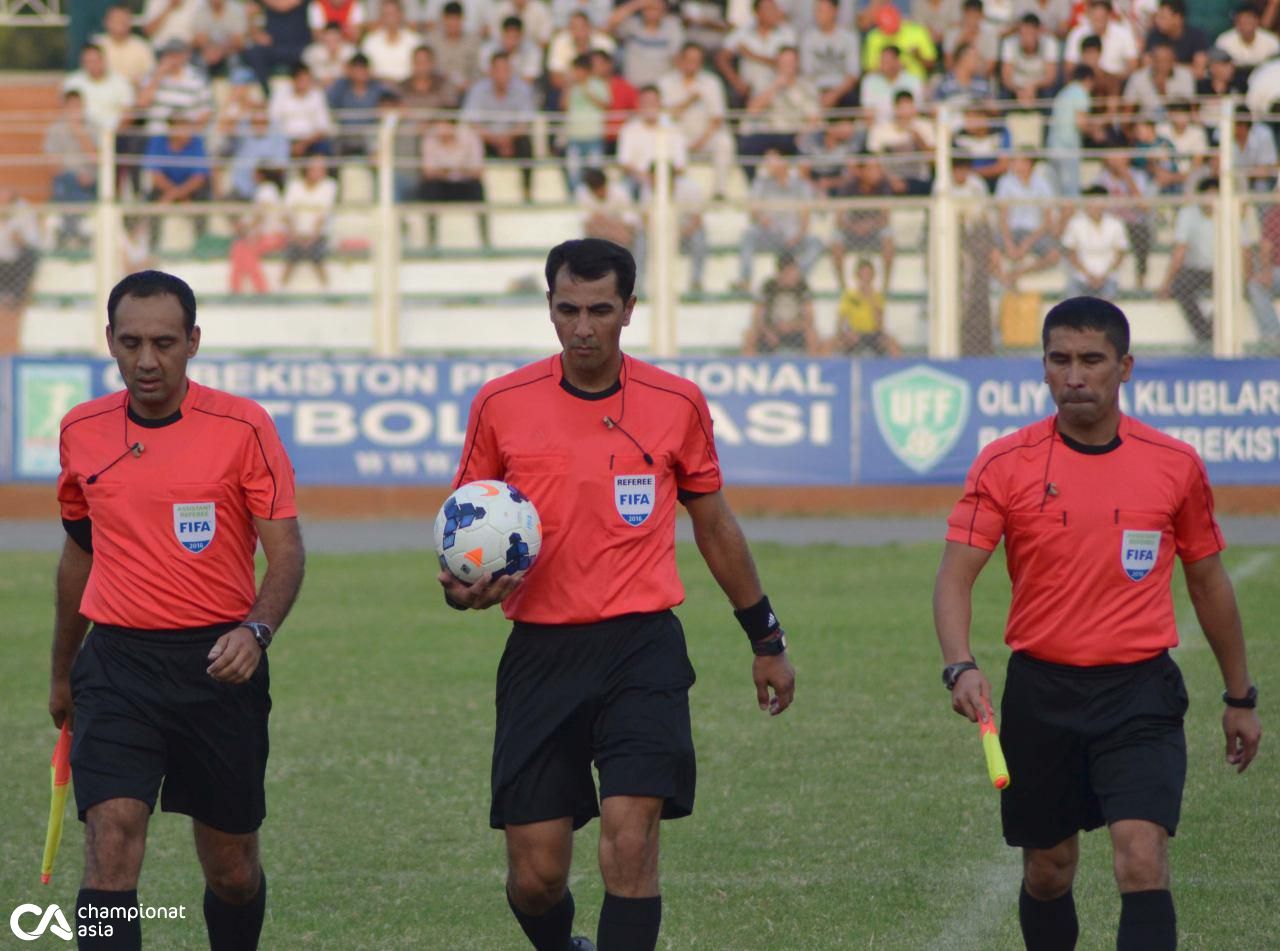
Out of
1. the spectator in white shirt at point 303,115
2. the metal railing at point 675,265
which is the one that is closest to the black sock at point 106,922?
the metal railing at point 675,265

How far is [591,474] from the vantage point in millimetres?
5766

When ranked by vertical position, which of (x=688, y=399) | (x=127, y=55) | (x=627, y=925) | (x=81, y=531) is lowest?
(x=627, y=925)

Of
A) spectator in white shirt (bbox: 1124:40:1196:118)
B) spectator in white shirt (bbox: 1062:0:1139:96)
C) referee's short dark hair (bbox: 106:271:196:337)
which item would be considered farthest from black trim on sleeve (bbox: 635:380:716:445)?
spectator in white shirt (bbox: 1062:0:1139:96)

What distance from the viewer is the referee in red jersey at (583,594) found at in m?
5.67

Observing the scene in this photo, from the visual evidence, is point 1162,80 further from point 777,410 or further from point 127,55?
point 127,55

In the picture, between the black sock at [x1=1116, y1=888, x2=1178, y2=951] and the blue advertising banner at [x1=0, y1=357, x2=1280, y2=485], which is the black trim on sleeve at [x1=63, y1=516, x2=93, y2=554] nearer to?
the black sock at [x1=1116, y1=888, x2=1178, y2=951]

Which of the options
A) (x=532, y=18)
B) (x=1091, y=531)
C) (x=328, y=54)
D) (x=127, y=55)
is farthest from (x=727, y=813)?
(x=127, y=55)

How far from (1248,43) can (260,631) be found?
19.1 m

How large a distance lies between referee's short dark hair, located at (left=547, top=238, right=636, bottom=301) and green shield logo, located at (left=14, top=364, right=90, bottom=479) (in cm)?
1518

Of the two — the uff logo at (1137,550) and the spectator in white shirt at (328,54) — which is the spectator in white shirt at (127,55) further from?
the uff logo at (1137,550)

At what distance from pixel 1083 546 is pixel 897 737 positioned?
176 inches

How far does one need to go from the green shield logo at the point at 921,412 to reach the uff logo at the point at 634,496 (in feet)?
46.4

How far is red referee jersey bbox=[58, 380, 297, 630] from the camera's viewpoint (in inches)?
224

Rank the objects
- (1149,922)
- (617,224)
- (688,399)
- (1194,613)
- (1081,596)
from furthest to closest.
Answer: (617,224), (1194,613), (688,399), (1081,596), (1149,922)
